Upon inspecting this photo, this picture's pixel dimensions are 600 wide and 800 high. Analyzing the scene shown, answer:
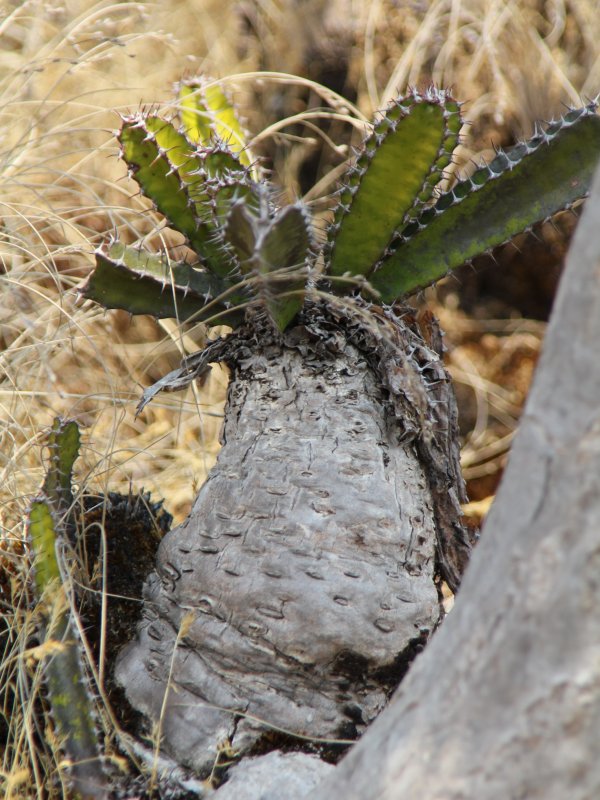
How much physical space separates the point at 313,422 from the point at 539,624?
0.79 m

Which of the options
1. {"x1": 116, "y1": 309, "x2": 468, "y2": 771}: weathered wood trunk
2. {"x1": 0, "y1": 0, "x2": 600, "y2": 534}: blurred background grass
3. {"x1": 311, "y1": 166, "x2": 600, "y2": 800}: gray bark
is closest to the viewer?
{"x1": 311, "y1": 166, "x2": 600, "y2": 800}: gray bark

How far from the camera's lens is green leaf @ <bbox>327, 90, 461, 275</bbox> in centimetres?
151

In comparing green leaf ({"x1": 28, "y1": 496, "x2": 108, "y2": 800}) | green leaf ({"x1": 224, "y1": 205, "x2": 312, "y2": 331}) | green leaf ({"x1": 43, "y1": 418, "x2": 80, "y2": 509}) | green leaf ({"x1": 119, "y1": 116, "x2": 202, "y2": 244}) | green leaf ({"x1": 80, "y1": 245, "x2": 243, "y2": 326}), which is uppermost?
green leaf ({"x1": 119, "y1": 116, "x2": 202, "y2": 244})

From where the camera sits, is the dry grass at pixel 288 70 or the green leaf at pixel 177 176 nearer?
the green leaf at pixel 177 176

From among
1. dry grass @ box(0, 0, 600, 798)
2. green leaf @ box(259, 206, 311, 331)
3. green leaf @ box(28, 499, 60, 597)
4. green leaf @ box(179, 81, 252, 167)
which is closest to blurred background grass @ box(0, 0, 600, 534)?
dry grass @ box(0, 0, 600, 798)

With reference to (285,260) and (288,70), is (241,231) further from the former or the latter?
(288,70)

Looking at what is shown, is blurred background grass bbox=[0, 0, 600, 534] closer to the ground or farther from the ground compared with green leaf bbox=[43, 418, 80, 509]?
farther from the ground

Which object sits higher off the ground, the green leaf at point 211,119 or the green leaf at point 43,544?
the green leaf at point 211,119

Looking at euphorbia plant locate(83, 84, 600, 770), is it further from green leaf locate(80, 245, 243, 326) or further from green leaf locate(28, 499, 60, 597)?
green leaf locate(28, 499, 60, 597)

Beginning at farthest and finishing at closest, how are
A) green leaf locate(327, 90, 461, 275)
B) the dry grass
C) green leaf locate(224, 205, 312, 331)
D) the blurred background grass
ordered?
the blurred background grass < the dry grass < green leaf locate(327, 90, 461, 275) < green leaf locate(224, 205, 312, 331)

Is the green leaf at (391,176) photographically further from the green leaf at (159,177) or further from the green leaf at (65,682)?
the green leaf at (65,682)

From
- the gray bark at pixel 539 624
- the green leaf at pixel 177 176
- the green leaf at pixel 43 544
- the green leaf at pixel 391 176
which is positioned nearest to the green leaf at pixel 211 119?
the green leaf at pixel 177 176

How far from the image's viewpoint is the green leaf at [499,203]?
1.58 meters

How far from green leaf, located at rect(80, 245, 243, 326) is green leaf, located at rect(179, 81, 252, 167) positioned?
1.33 ft
